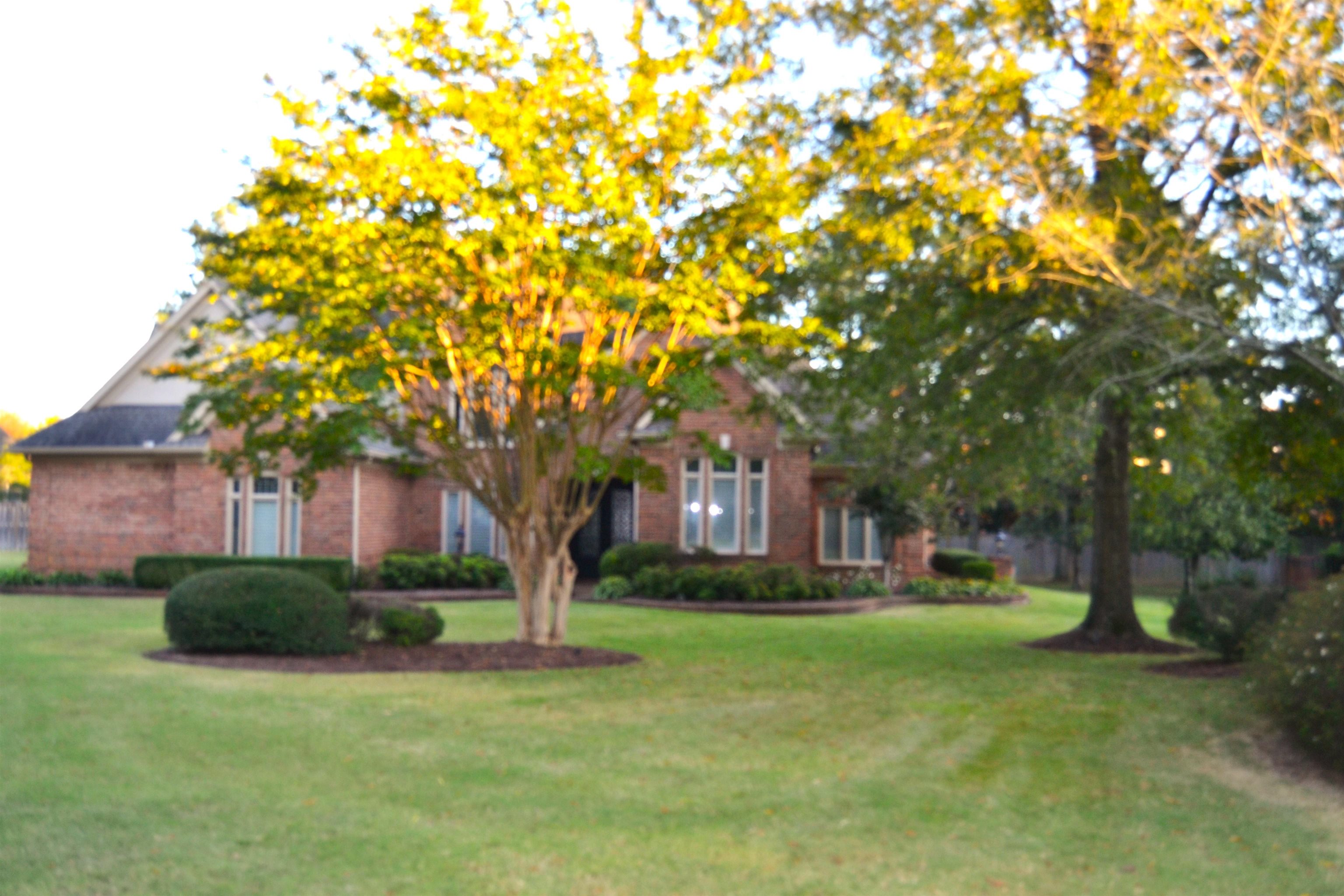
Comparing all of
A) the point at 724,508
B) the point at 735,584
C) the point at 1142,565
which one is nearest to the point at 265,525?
the point at 724,508

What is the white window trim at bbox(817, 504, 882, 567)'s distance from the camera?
98.9 ft

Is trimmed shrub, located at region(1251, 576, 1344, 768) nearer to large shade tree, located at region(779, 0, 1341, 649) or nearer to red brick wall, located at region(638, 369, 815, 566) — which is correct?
large shade tree, located at region(779, 0, 1341, 649)

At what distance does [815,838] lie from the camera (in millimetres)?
7270

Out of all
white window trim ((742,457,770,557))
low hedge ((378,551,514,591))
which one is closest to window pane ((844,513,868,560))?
white window trim ((742,457,770,557))

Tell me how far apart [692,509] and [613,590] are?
3387 mm

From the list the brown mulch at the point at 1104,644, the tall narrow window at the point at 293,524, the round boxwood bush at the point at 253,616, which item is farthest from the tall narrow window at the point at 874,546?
the round boxwood bush at the point at 253,616

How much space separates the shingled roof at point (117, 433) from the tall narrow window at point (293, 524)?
7.05 feet

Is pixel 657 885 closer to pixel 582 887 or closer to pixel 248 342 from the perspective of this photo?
pixel 582 887

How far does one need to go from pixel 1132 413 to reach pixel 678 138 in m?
6.88

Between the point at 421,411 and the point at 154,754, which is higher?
the point at 421,411

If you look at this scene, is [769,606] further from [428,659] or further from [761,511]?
[428,659]

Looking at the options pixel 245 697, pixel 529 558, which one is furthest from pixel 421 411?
pixel 245 697

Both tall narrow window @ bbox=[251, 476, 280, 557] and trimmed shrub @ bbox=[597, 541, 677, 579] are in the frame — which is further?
tall narrow window @ bbox=[251, 476, 280, 557]

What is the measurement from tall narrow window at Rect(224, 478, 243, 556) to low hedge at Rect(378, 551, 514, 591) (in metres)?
3.24
